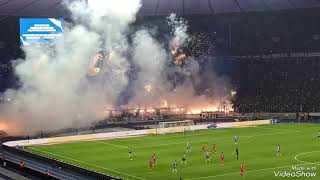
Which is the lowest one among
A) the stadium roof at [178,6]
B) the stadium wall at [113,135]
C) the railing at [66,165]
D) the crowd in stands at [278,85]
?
the railing at [66,165]

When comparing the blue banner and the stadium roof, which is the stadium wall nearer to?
the blue banner

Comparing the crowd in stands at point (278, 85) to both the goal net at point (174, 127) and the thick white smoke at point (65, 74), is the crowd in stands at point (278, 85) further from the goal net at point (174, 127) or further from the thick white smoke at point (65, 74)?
the thick white smoke at point (65, 74)

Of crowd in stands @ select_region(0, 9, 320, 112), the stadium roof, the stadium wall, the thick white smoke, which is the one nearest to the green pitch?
the stadium wall

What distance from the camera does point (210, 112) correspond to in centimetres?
8988

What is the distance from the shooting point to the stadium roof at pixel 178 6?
269 feet

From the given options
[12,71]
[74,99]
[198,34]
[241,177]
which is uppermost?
[198,34]

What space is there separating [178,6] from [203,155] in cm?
4627

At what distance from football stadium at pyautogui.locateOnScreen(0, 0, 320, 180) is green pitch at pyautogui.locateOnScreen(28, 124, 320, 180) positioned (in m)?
0.11

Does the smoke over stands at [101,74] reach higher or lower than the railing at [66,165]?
higher

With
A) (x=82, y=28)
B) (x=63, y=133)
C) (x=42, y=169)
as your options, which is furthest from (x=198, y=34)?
(x=42, y=169)

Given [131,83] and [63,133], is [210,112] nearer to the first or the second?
[131,83]

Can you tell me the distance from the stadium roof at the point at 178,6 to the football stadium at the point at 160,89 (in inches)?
10.9

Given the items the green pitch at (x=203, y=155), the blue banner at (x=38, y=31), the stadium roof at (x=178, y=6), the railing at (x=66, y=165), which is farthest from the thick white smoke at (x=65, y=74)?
the railing at (x=66, y=165)

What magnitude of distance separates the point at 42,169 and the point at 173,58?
5363cm
